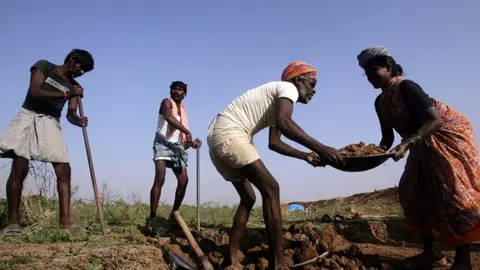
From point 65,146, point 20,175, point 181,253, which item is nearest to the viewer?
point 181,253

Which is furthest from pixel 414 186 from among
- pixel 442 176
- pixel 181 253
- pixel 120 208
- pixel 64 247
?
pixel 120 208

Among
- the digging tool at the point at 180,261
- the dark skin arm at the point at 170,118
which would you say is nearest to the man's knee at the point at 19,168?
the digging tool at the point at 180,261

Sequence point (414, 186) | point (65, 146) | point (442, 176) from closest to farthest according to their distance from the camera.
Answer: point (442, 176)
point (414, 186)
point (65, 146)

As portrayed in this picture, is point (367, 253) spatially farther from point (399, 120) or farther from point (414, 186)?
point (399, 120)

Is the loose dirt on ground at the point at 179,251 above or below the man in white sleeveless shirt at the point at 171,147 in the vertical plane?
below

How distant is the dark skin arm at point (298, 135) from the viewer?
3209 millimetres

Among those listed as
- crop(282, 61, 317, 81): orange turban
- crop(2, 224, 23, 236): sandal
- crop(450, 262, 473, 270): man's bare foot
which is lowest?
crop(450, 262, 473, 270): man's bare foot

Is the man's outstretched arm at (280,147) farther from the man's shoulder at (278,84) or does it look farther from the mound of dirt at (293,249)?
the mound of dirt at (293,249)

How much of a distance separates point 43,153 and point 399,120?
134 inches

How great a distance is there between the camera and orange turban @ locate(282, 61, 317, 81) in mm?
3555

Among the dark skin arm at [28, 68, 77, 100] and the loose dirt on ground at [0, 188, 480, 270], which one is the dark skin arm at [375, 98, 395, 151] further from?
the dark skin arm at [28, 68, 77, 100]

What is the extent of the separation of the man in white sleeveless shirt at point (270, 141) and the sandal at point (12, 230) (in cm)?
212


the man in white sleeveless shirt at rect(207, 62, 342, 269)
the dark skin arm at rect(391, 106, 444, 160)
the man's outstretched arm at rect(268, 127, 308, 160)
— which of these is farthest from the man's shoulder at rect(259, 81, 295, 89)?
the dark skin arm at rect(391, 106, 444, 160)

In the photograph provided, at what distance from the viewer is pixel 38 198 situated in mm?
5391
